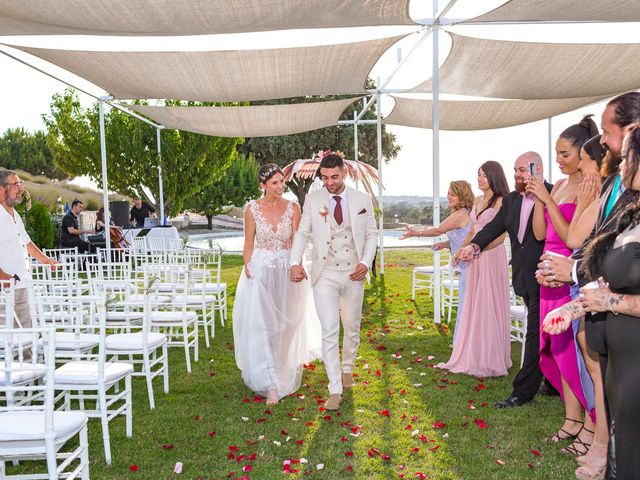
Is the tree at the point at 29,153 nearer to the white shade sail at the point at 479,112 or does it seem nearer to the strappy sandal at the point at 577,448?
the white shade sail at the point at 479,112

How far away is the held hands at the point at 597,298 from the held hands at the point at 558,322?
81 millimetres

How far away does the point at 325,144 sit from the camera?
95.6ft

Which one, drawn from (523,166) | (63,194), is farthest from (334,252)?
(63,194)

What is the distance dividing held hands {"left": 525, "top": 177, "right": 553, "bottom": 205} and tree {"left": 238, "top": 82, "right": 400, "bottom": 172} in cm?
2456

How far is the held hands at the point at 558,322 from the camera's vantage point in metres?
2.34

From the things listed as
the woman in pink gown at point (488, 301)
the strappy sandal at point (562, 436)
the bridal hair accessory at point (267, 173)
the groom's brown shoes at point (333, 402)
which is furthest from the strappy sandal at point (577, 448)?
the bridal hair accessory at point (267, 173)

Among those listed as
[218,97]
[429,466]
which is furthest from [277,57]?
[429,466]

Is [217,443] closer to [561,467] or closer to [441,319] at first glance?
[561,467]

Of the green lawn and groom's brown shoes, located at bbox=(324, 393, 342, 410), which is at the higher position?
groom's brown shoes, located at bbox=(324, 393, 342, 410)

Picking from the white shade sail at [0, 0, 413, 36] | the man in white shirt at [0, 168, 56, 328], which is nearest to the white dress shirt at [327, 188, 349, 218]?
the white shade sail at [0, 0, 413, 36]

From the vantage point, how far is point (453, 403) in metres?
4.66

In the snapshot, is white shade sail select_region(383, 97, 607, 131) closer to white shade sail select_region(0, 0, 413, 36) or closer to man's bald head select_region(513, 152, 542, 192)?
white shade sail select_region(0, 0, 413, 36)

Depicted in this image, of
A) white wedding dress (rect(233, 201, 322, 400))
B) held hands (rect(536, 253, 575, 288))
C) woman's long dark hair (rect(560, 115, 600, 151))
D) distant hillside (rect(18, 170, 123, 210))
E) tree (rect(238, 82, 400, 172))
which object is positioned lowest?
white wedding dress (rect(233, 201, 322, 400))

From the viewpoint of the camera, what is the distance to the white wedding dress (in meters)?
5.02
